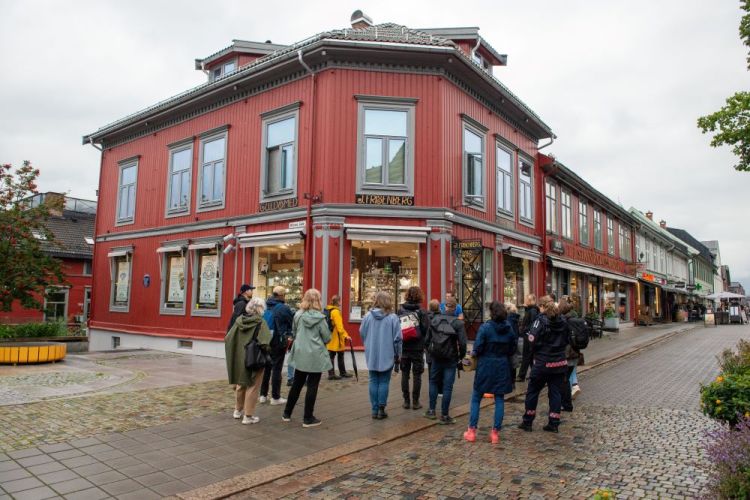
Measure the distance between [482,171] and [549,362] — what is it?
8.75 m

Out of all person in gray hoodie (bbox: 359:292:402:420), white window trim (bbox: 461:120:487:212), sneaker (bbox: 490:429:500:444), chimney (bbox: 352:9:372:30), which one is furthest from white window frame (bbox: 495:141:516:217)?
sneaker (bbox: 490:429:500:444)

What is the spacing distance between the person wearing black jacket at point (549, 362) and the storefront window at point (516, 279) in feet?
29.2

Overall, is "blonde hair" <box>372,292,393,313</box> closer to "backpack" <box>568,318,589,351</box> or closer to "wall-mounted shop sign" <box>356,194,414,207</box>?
"backpack" <box>568,318,589,351</box>

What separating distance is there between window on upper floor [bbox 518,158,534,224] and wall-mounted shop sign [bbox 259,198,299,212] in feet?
26.1

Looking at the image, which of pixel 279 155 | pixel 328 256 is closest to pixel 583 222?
pixel 279 155

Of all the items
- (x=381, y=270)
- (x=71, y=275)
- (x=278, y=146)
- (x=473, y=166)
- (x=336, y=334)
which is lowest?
(x=336, y=334)

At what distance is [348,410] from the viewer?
311 inches

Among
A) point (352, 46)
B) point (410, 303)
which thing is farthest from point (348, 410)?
point (352, 46)

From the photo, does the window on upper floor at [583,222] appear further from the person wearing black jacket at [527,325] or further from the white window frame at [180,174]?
the white window frame at [180,174]

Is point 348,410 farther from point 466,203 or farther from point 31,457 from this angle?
point 466,203

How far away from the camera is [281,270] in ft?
45.7

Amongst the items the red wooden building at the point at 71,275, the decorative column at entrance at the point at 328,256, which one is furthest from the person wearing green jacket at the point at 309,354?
the red wooden building at the point at 71,275

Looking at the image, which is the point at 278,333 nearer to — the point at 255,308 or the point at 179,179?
the point at 255,308

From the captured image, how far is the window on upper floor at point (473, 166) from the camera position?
1389 centimetres
